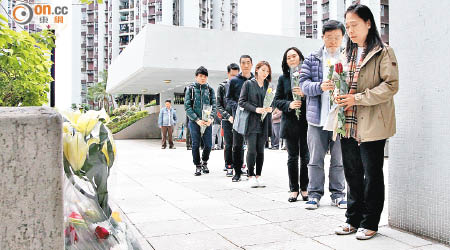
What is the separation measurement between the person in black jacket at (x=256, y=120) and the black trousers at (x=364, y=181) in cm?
235

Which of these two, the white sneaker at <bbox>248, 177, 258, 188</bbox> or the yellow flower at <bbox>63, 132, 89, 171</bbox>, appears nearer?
the yellow flower at <bbox>63, 132, 89, 171</bbox>

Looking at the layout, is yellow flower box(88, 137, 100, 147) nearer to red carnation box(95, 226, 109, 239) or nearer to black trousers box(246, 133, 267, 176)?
red carnation box(95, 226, 109, 239)

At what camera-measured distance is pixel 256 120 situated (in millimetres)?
5809

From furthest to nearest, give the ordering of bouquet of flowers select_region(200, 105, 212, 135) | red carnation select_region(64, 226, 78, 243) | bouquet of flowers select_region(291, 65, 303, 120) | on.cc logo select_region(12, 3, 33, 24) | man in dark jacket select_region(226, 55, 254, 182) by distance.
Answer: bouquet of flowers select_region(200, 105, 212, 135) < man in dark jacket select_region(226, 55, 254, 182) < on.cc logo select_region(12, 3, 33, 24) < bouquet of flowers select_region(291, 65, 303, 120) < red carnation select_region(64, 226, 78, 243)

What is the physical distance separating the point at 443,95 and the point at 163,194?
350 cm

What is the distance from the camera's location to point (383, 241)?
127 inches

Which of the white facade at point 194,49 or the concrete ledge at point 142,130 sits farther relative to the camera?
the concrete ledge at point 142,130

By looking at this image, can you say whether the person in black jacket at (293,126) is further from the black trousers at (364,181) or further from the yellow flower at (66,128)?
the yellow flower at (66,128)

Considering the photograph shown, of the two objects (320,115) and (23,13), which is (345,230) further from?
(23,13)

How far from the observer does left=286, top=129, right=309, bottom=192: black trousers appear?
4855mm

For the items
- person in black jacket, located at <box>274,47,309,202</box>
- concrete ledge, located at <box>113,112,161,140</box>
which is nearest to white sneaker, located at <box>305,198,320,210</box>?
person in black jacket, located at <box>274,47,309,202</box>

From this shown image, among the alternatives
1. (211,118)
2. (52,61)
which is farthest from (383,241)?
(52,61)

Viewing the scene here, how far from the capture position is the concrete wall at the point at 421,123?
307 centimetres

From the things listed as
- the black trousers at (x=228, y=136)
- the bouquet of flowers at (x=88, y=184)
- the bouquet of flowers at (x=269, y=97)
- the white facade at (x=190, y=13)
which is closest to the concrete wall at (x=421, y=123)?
the bouquet of flowers at (x=269, y=97)
